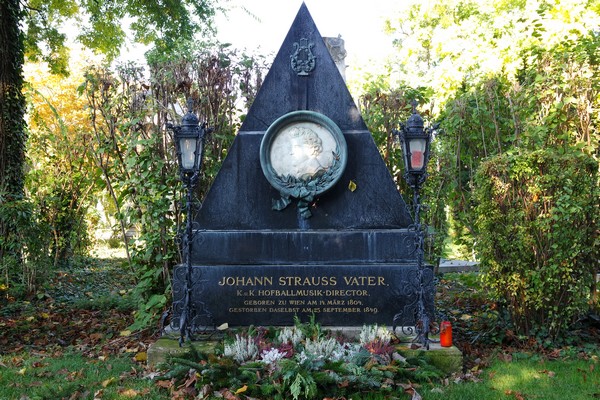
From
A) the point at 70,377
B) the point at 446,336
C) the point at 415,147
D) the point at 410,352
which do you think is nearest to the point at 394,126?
the point at 415,147

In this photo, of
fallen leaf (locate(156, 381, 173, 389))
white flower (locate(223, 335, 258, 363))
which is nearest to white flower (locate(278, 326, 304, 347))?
white flower (locate(223, 335, 258, 363))

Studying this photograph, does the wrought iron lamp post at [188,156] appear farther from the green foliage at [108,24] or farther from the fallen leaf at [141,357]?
the green foliage at [108,24]

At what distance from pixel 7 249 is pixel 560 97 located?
873 cm

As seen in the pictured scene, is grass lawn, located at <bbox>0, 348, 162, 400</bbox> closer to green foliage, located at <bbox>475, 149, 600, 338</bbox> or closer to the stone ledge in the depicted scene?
the stone ledge

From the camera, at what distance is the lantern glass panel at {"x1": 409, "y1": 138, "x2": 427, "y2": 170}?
5.62 m

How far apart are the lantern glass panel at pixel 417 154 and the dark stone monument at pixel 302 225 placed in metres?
0.96

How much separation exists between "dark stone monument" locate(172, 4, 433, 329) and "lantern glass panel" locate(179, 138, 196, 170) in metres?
0.91

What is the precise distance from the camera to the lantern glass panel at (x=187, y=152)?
5609mm

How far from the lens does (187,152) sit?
563 cm

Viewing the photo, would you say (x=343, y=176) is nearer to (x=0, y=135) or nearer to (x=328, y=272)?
(x=328, y=272)

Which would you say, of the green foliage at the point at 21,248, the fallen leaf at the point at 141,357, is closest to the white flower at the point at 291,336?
the fallen leaf at the point at 141,357

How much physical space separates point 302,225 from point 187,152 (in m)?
1.64

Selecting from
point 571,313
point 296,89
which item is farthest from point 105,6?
point 571,313

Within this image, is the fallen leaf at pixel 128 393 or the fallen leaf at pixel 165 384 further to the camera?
the fallen leaf at pixel 165 384
